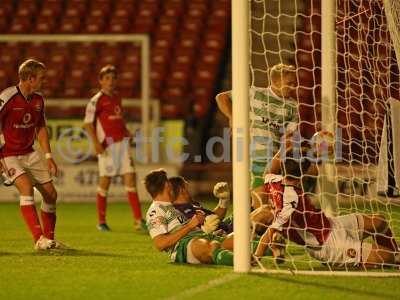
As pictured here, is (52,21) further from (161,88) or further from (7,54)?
(161,88)

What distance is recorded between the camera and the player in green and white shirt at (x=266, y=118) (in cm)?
736

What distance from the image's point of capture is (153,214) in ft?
22.6

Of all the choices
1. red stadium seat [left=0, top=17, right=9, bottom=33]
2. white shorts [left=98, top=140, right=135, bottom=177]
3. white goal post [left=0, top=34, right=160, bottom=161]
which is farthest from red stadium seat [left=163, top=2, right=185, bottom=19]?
white shorts [left=98, top=140, right=135, bottom=177]

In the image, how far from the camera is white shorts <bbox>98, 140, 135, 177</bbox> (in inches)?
398

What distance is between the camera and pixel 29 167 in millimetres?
7973

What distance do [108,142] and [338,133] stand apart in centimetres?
286

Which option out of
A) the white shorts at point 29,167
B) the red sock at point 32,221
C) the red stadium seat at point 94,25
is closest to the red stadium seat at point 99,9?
the red stadium seat at point 94,25

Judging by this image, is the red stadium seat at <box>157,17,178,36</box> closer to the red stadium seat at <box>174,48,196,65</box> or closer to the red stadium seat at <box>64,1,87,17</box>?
the red stadium seat at <box>174,48,196,65</box>

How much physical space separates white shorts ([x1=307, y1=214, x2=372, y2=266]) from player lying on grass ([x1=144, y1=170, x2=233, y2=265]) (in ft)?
2.12

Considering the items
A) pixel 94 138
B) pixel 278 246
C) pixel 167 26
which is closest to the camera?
pixel 278 246

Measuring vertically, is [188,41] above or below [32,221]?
above

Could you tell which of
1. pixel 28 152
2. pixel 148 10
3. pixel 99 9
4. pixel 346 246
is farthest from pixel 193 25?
pixel 346 246

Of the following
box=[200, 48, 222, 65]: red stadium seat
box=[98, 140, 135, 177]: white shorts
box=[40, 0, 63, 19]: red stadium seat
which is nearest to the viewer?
box=[98, 140, 135, 177]: white shorts

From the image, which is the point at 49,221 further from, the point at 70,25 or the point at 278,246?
the point at 70,25
